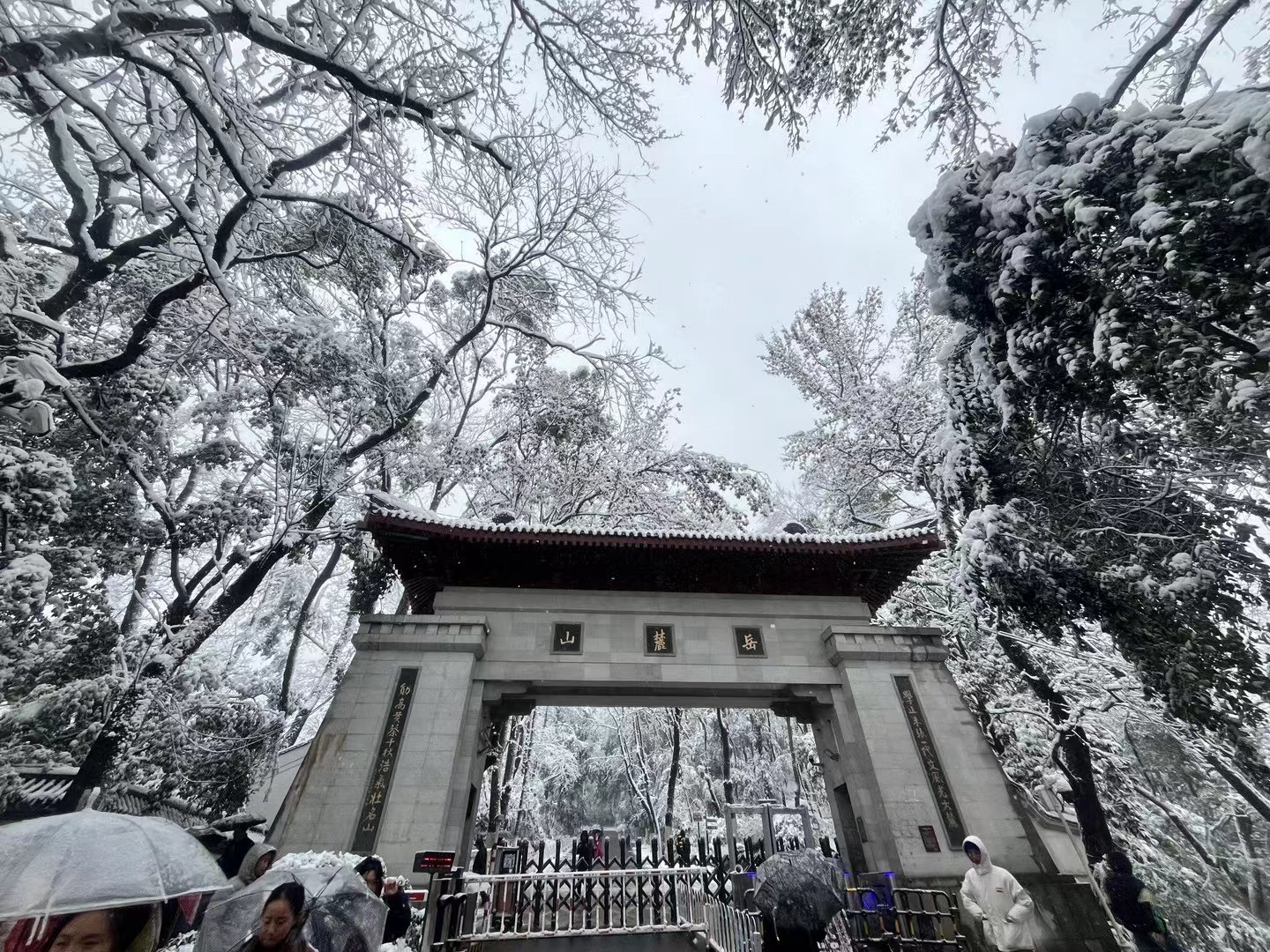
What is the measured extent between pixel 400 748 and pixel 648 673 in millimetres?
3814

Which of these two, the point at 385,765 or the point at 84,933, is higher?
the point at 385,765

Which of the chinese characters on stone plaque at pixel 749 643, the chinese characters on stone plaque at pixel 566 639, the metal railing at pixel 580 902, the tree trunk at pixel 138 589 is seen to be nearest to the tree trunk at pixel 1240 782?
the chinese characters on stone plaque at pixel 749 643

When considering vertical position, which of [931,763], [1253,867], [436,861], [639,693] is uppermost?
[639,693]

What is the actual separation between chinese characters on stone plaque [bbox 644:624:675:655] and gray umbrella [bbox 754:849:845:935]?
260 inches

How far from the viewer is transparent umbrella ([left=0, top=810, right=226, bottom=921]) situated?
5.78 feet

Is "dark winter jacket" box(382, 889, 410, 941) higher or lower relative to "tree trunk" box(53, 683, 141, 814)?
lower

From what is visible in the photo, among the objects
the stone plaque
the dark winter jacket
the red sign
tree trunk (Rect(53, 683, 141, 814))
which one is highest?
tree trunk (Rect(53, 683, 141, 814))

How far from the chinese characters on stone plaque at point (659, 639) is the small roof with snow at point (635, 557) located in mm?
710

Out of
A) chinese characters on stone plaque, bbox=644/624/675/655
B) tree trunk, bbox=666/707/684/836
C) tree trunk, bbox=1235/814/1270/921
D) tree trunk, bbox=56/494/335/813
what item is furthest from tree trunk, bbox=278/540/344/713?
tree trunk, bbox=1235/814/1270/921

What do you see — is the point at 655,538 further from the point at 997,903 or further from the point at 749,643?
the point at 997,903

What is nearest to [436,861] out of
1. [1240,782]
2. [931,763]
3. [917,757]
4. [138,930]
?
[138,930]

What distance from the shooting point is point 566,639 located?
9.07 m

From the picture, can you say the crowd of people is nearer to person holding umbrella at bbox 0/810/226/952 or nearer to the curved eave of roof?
person holding umbrella at bbox 0/810/226/952

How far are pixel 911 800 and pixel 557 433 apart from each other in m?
10.0
